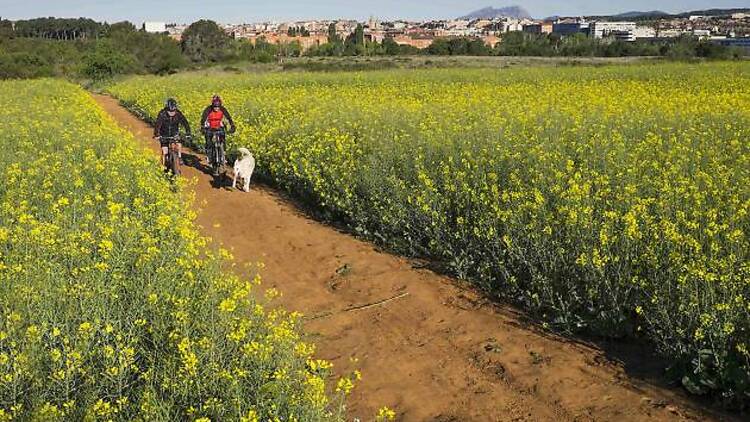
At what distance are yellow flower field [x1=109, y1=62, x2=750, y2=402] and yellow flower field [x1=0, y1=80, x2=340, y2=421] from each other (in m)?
2.52

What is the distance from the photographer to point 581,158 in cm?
912

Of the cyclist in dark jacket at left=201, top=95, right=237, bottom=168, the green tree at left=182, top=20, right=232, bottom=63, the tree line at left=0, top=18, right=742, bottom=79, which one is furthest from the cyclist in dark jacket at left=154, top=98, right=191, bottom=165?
the green tree at left=182, top=20, right=232, bottom=63

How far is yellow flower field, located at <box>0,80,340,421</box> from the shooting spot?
372cm

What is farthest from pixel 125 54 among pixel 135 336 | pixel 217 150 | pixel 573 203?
pixel 135 336

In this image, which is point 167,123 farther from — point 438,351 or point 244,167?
point 438,351

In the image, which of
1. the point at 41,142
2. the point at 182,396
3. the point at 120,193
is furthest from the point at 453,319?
the point at 41,142

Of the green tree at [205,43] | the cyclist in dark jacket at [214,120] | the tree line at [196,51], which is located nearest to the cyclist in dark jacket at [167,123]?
the cyclist in dark jacket at [214,120]

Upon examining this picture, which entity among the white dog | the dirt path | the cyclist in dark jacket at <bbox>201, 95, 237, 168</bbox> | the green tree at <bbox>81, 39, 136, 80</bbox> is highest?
the green tree at <bbox>81, 39, 136, 80</bbox>

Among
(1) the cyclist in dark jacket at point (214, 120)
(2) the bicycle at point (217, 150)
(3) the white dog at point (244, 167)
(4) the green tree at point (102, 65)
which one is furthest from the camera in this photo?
(4) the green tree at point (102, 65)

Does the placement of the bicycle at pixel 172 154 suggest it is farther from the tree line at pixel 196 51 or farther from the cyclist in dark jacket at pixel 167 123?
the tree line at pixel 196 51

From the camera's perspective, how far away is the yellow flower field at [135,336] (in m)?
3.72

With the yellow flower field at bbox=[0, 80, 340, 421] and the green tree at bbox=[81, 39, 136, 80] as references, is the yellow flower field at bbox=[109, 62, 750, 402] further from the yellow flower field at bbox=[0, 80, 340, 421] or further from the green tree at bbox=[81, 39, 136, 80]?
the green tree at bbox=[81, 39, 136, 80]

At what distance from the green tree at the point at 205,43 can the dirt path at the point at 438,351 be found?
7535 cm

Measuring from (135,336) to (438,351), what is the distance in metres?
2.69
